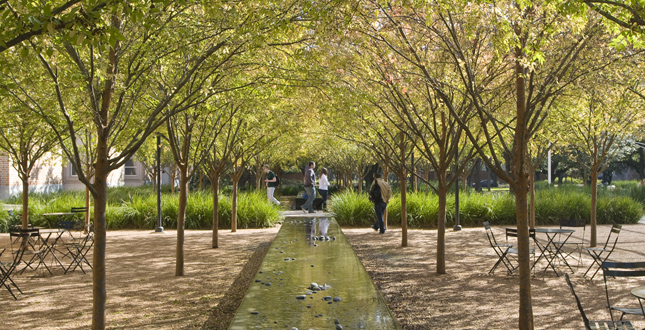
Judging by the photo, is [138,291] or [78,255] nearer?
[138,291]

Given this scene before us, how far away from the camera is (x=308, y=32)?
827 cm

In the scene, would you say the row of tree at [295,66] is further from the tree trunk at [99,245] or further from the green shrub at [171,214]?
the green shrub at [171,214]

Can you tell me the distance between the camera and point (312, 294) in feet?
19.6

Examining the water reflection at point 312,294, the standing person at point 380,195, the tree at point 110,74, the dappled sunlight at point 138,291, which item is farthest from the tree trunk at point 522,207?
the standing person at point 380,195

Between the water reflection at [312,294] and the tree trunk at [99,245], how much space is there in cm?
144

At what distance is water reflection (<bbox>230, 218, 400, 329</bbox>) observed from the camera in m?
4.91

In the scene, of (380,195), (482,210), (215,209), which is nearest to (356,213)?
(380,195)

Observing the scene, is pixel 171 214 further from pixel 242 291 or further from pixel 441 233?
pixel 441 233

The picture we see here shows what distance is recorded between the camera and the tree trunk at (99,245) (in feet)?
17.8

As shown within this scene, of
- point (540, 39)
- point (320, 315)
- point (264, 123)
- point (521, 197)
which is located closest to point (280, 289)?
point (320, 315)

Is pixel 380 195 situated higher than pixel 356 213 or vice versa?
pixel 380 195

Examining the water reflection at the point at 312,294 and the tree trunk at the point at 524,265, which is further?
the tree trunk at the point at 524,265

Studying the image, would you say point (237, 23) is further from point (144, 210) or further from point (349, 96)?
point (144, 210)

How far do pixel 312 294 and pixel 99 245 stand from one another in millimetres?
2302
